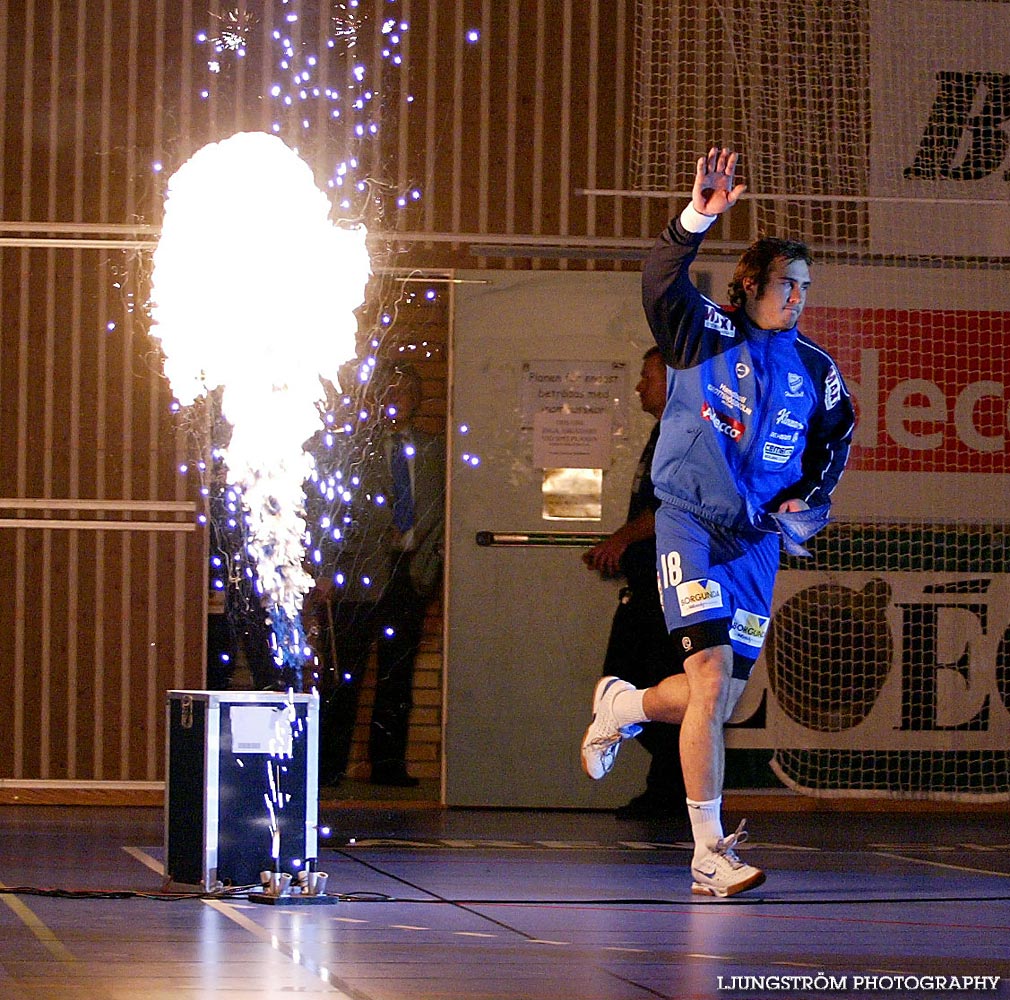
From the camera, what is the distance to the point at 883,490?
8.38 m

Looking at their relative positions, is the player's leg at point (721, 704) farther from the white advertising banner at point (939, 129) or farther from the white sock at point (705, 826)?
the white advertising banner at point (939, 129)

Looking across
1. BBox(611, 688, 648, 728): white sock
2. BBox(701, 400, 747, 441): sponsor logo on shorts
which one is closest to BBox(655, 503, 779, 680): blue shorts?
BBox(701, 400, 747, 441): sponsor logo on shorts

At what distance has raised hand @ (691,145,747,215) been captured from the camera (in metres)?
4.95

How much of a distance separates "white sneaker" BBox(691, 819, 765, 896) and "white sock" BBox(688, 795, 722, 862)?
0.02 m

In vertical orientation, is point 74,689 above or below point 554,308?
below

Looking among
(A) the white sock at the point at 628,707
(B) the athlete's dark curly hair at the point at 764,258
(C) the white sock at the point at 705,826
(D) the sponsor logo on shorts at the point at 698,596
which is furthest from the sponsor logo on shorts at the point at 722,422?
(C) the white sock at the point at 705,826

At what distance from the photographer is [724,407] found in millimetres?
5266

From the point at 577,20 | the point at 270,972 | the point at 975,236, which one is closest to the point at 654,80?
the point at 577,20

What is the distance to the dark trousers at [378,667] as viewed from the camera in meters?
8.21

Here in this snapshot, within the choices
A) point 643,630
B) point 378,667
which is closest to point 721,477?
point 643,630

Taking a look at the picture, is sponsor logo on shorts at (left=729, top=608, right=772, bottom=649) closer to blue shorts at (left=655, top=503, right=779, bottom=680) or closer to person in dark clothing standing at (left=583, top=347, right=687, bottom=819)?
blue shorts at (left=655, top=503, right=779, bottom=680)

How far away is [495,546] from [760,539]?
295 cm

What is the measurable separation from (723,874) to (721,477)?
1130 mm

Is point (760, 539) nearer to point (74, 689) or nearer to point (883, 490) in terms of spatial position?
point (883, 490)
